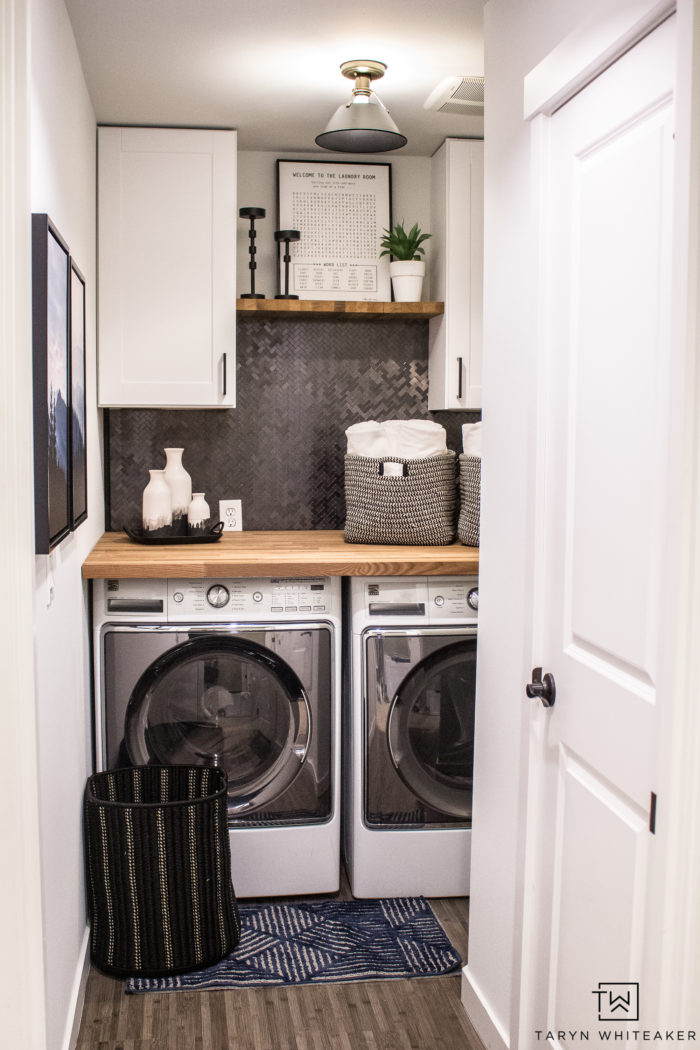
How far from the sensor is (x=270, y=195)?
364cm

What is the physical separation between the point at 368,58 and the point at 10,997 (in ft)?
8.02

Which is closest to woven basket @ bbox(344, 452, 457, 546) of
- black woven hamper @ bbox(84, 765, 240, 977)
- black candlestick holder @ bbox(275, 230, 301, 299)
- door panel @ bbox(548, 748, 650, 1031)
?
black candlestick holder @ bbox(275, 230, 301, 299)

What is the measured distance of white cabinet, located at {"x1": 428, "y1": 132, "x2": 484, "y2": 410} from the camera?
3.40 metres

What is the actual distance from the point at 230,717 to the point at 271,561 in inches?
19.5

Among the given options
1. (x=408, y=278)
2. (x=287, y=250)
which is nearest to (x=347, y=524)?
(x=408, y=278)

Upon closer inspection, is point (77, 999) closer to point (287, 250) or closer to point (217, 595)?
point (217, 595)

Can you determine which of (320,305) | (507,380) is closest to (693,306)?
(507,380)

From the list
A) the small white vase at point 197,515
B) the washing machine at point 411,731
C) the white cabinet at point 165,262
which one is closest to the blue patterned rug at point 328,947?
the washing machine at point 411,731

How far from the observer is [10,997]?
1762 millimetres

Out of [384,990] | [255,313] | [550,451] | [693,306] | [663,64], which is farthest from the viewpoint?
[255,313]

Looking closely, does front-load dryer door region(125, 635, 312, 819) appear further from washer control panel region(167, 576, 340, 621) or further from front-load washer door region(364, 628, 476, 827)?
front-load washer door region(364, 628, 476, 827)

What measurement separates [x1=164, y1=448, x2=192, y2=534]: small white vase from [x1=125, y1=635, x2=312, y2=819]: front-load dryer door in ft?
1.76

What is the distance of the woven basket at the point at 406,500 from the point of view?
10.4 ft

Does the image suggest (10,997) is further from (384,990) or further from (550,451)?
(550,451)
